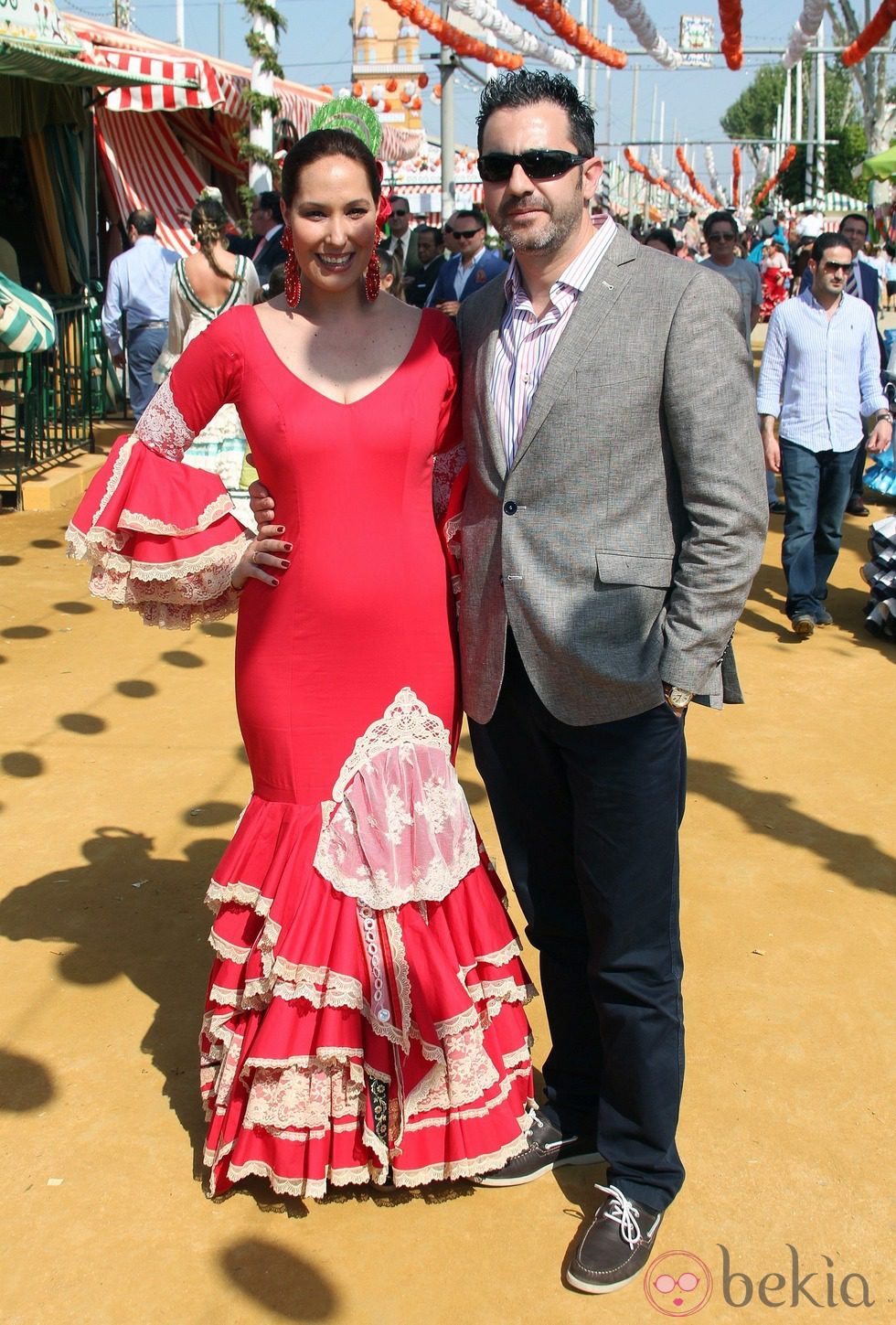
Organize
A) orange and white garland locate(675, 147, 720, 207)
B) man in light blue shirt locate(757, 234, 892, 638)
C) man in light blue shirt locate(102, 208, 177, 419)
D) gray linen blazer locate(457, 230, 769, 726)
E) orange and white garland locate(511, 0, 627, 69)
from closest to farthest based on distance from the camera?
gray linen blazer locate(457, 230, 769, 726)
man in light blue shirt locate(757, 234, 892, 638)
man in light blue shirt locate(102, 208, 177, 419)
orange and white garland locate(511, 0, 627, 69)
orange and white garland locate(675, 147, 720, 207)

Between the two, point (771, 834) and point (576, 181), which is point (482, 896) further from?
point (771, 834)

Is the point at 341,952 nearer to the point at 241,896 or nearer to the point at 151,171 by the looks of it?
the point at 241,896

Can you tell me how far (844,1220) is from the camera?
2.72m

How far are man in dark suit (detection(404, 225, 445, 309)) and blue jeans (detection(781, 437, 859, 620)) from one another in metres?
5.98

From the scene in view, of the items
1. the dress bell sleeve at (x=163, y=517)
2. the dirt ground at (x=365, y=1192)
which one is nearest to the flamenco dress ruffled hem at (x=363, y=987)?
the dirt ground at (x=365, y=1192)

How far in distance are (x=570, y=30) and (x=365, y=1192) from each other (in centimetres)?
1689

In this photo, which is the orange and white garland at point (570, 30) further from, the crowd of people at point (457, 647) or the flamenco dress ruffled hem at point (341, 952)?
the flamenco dress ruffled hem at point (341, 952)

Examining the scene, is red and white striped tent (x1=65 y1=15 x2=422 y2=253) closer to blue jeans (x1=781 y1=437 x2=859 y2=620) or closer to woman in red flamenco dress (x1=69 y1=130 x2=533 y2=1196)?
blue jeans (x1=781 y1=437 x2=859 y2=620)

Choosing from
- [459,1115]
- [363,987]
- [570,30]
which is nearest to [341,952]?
[363,987]

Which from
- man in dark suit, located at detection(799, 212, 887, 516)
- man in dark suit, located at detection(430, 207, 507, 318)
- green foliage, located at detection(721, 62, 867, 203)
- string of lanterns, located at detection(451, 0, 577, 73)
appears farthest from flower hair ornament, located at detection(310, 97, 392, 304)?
green foliage, located at detection(721, 62, 867, 203)

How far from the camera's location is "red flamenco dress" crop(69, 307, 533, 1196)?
266cm

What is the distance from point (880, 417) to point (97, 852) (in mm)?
4697
